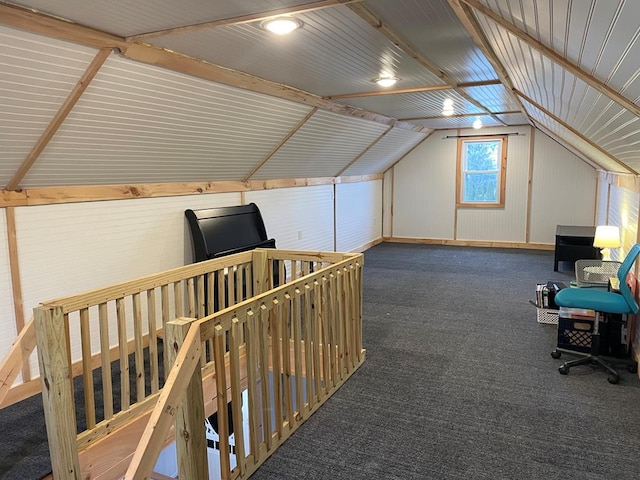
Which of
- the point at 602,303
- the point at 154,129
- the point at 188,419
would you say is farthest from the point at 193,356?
the point at 602,303

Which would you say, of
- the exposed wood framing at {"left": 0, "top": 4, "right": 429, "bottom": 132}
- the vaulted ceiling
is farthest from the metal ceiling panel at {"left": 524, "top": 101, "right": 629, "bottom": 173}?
the exposed wood framing at {"left": 0, "top": 4, "right": 429, "bottom": 132}

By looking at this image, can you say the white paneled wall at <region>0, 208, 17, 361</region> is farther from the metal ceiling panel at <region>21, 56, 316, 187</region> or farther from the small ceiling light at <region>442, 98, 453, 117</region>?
the small ceiling light at <region>442, 98, 453, 117</region>

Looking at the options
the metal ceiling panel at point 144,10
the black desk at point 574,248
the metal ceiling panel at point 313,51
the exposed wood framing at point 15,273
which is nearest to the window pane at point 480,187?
the black desk at point 574,248

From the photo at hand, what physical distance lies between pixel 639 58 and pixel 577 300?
2.57m

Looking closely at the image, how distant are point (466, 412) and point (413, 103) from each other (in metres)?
3.53

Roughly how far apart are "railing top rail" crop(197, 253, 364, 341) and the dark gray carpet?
805 millimetres

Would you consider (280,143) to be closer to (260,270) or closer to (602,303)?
(260,270)

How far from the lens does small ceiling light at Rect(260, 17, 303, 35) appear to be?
2.40 metres

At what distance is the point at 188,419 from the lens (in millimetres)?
1964

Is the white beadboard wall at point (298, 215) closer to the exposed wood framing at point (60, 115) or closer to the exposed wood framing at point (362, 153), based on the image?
the exposed wood framing at point (362, 153)

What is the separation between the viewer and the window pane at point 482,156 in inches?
344

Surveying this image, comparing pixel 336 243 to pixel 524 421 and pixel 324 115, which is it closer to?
pixel 324 115

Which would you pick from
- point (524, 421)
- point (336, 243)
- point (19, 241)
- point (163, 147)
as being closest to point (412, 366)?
point (524, 421)

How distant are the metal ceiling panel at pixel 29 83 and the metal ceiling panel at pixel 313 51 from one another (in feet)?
1.67
